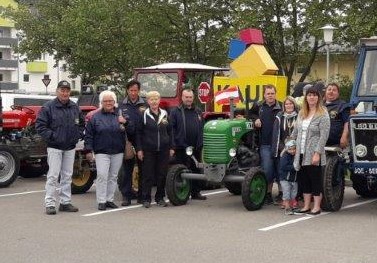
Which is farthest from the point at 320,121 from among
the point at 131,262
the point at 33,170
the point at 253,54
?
the point at 33,170

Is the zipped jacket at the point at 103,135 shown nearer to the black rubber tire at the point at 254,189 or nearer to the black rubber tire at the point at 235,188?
the black rubber tire at the point at 254,189

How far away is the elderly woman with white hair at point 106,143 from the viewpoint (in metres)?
9.45

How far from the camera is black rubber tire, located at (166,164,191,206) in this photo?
32.2ft

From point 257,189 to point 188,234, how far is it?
2077mm

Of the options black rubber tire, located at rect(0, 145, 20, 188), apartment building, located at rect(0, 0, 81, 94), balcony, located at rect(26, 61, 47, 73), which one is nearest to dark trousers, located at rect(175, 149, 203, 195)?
black rubber tire, located at rect(0, 145, 20, 188)

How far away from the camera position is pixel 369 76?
10172mm

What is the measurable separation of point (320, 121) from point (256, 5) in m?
15.3

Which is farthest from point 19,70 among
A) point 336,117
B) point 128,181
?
point 336,117

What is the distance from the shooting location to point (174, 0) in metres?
26.0

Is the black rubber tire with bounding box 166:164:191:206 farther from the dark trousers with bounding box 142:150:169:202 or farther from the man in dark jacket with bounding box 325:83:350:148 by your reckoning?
the man in dark jacket with bounding box 325:83:350:148

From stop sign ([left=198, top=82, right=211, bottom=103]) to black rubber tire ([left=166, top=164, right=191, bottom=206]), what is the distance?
2.85 metres

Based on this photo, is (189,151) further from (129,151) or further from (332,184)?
(332,184)

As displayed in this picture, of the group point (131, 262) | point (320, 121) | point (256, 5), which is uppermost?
point (256, 5)

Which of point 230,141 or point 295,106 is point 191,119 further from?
point 295,106
